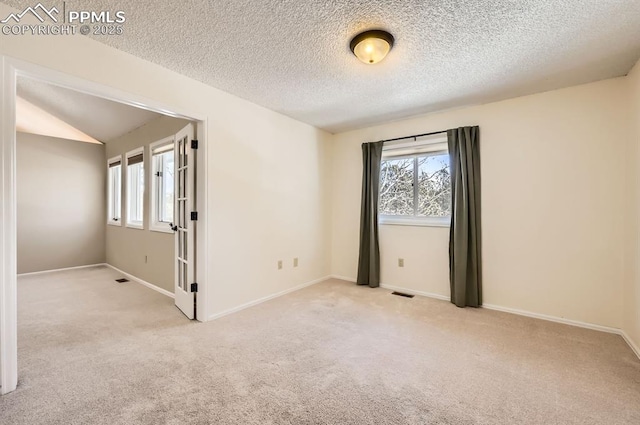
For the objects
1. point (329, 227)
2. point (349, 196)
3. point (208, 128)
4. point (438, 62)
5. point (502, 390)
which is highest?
point (438, 62)

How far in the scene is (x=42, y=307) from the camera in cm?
317

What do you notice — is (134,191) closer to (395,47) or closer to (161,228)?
(161,228)

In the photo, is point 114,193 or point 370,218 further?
point 114,193

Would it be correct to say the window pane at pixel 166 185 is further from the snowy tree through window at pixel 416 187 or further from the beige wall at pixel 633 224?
the beige wall at pixel 633 224

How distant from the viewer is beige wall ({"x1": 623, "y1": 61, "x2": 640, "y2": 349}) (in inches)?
89.1

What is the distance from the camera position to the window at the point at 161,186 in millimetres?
4051

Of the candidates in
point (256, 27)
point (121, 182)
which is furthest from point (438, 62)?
point (121, 182)

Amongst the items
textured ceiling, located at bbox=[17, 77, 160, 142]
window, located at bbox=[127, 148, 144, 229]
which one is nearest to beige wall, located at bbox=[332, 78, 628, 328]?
textured ceiling, located at bbox=[17, 77, 160, 142]

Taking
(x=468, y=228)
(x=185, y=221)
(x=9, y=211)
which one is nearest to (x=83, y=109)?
(x=185, y=221)

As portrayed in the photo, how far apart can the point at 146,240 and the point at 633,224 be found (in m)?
5.66

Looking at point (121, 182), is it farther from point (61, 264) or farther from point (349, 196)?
point (349, 196)

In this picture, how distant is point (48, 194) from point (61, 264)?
1273 mm

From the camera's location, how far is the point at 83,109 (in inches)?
159

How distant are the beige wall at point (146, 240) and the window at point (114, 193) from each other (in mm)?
156
